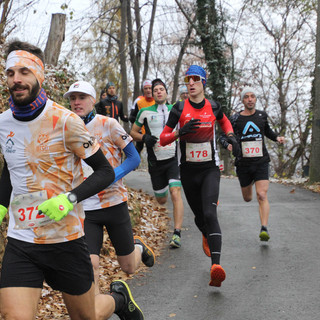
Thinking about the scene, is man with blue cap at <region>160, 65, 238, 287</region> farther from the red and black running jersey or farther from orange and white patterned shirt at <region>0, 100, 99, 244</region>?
orange and white patterned shirt at <region>0, 100, 99, 244</region>

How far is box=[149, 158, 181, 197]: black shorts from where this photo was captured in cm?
789

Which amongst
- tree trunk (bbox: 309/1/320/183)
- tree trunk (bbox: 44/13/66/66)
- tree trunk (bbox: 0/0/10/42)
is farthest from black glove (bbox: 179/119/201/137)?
tree trunk (bbox: 309/1/320/183)

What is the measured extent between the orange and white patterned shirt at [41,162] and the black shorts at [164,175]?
486cm

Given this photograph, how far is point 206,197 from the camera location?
5.68 metres

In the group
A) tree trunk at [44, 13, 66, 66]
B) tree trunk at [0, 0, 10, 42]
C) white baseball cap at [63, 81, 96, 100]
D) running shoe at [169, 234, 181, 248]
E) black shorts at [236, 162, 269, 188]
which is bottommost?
running shoe at [169, 234, 181, 248]

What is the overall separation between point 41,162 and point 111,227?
172cm

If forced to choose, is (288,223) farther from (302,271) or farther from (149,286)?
(149,286)

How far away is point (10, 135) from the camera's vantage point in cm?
299

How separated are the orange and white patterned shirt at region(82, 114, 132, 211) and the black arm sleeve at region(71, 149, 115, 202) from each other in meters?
1.38

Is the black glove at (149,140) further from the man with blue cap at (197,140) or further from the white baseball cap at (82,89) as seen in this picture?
the white baseball cap at (82,89)

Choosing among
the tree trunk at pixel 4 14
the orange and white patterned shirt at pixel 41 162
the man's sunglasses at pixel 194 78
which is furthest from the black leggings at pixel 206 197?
the tree trunk at pixel 4 14

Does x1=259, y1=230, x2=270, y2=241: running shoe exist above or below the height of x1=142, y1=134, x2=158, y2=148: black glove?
below

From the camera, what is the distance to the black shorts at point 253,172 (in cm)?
776

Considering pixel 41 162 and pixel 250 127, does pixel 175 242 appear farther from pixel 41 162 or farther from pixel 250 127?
pixel 41 162
